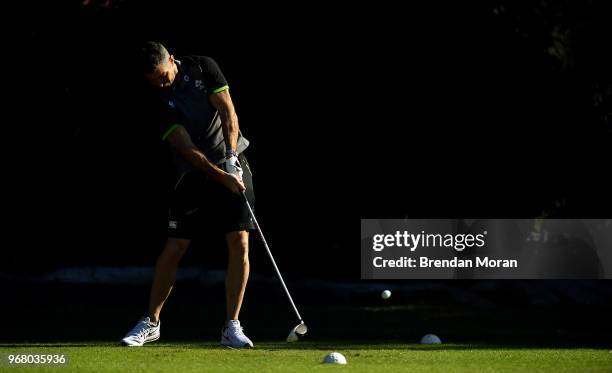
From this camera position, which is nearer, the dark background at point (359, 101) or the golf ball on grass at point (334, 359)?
the golf ball on grass at point (334, 359)

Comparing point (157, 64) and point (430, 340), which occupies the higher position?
point (157, 64)

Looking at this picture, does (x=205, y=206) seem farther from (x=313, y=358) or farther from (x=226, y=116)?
(x=313, y=358)

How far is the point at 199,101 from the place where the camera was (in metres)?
8.77

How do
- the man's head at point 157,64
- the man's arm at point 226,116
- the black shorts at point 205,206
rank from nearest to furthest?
1. the man's head at point 157,64
2. the man's arm at point 226,116
3. the black shorts at point 205,206

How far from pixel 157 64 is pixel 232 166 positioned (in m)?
0.82

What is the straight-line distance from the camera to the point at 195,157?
338 inches

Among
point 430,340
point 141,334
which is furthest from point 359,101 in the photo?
point 141,334

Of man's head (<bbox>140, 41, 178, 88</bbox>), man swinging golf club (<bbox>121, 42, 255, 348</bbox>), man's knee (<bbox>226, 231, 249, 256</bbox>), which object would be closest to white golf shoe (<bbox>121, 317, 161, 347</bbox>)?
man swinging golf club (<bbox>121, 42, 255, 348</bbox>)

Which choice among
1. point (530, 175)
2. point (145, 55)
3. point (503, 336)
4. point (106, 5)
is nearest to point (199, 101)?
point (145, 55)

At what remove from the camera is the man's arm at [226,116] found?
8656mm

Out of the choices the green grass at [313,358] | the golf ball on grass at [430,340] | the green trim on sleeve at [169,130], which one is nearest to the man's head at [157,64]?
the green trim on sleeve at [169,130]

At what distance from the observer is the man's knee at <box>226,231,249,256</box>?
28.8ft

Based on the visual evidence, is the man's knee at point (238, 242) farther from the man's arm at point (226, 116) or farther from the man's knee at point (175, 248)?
the man's arm at point (226, 116)

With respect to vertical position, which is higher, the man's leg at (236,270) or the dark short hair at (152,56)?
the dark short hair at (152,56)
